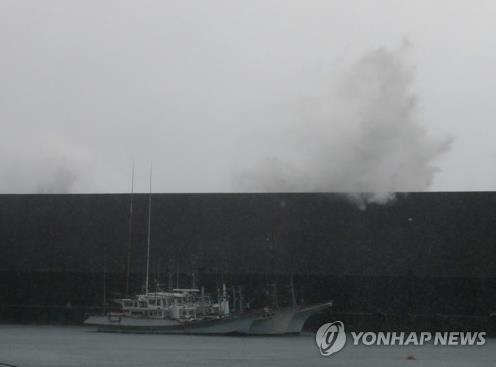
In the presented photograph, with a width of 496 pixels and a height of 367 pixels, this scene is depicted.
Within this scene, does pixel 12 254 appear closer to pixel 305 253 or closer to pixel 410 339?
pixel 305 253

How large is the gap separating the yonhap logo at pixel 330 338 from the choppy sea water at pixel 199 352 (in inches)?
11.3

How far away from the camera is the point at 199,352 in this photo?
120 ft

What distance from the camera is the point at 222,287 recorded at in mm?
50594

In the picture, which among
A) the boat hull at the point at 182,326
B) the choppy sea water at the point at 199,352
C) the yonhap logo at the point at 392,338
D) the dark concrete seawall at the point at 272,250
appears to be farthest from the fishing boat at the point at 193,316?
the choppy sea water at the point at 199,352

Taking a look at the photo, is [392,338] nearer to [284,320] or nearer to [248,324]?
[284,320]

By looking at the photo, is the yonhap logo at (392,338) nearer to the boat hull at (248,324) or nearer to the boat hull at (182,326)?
the boat hull at (248,324)

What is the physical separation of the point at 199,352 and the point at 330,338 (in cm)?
558

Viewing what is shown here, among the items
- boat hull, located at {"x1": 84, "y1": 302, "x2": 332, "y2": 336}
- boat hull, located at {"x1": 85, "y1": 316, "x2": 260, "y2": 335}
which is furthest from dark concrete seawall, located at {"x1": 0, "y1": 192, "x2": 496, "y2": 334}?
boat hull, located at {"x1": 85, "y1": 316, "x2": 260, "y2": 335}

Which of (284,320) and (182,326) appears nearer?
(284,320)

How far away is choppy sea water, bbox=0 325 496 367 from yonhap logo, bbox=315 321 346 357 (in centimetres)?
29

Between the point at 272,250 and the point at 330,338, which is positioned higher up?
the point at 272,250

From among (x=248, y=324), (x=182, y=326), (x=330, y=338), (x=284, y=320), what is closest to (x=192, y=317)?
(x=182, y=326)

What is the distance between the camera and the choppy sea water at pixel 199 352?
3219 centimetres

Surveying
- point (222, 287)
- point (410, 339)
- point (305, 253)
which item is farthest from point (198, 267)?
point (410, 339)
